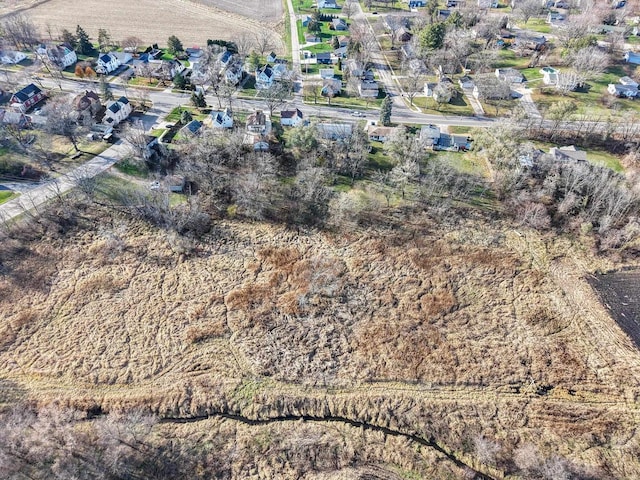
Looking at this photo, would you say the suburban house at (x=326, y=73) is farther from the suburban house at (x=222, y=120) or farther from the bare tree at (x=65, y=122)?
the bare tree at (x=65, y=122)

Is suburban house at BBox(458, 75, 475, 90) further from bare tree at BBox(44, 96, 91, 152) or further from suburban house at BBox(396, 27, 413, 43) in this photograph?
bare tree at BBox(44, 96, 91, 152)

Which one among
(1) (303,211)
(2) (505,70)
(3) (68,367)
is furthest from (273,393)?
(2) (505,70)

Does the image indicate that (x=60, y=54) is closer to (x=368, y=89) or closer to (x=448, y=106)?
(x=368, y=89)

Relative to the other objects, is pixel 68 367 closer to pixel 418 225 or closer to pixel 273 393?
pixel 273 393

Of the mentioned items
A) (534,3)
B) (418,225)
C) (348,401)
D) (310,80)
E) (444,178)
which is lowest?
(348,401)

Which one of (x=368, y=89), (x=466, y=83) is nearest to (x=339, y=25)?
(x=368, y=89)

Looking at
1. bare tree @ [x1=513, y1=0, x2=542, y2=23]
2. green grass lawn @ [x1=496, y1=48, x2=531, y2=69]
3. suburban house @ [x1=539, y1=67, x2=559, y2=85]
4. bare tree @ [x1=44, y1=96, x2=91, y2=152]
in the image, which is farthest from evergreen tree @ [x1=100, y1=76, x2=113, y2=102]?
bare tree @ [x1=513, y1=0, x2=542, y2=23]
